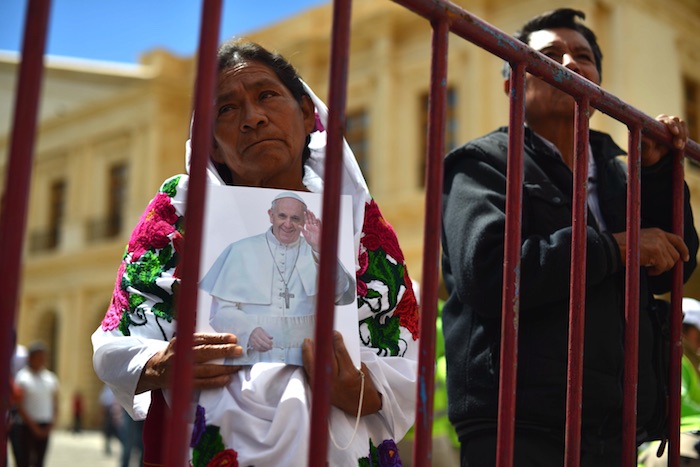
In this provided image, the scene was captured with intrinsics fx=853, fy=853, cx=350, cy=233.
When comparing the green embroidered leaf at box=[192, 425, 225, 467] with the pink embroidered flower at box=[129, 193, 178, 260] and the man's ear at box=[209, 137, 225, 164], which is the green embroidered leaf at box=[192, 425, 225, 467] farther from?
the man's ear at box=[209, 137, 225, 164]

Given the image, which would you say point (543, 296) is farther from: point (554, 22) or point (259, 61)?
point (554, 22)

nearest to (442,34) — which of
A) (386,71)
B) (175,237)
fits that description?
Result: (175,237)

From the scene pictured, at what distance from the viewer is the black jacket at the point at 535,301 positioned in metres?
1.75

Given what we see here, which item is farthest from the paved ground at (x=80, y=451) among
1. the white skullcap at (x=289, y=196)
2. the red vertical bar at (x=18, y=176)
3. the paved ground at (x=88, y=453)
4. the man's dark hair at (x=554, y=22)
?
the red vertical bar at (x=18, y=176)

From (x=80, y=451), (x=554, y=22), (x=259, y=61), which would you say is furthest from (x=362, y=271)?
(x=80, y=451)

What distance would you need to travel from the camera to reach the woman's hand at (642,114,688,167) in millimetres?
1921

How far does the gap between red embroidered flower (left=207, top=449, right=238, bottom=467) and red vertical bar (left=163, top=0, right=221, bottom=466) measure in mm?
353

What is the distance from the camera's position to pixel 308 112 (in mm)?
1819

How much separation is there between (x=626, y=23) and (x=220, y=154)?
12.7 meters

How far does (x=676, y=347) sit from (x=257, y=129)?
0.99 meters

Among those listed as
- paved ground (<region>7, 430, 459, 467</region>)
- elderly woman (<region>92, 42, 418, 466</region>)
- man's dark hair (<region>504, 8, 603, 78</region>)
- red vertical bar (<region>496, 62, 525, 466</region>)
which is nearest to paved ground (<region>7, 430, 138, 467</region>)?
paved ground (<region>7, 430, 459, 467</region>)

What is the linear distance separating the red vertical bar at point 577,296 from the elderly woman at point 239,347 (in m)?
0.29

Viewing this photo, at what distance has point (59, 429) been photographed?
2175cm

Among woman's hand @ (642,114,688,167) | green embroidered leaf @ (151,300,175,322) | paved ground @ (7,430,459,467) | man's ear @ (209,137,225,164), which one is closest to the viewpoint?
green embroidered leaf @ (151,300,175,322)
